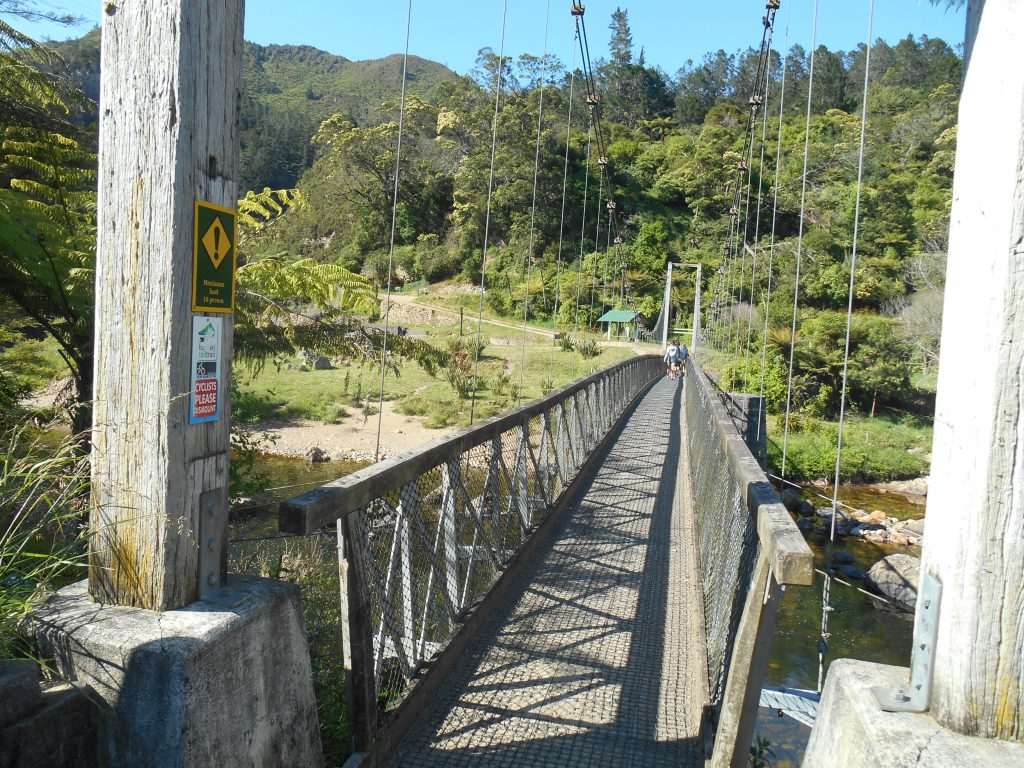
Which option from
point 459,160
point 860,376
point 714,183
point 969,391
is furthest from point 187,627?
point 714,183

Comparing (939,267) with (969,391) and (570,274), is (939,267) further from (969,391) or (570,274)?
(969,391)

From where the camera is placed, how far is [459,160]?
163 ft

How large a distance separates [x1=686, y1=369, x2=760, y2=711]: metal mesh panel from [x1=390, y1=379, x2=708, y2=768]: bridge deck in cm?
13

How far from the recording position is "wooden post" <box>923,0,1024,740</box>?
1164 millimetres

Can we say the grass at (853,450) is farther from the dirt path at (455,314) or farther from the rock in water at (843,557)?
the dirt path at (455,314)

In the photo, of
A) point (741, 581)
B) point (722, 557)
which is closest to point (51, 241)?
point (722, 557)

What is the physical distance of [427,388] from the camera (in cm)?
2666

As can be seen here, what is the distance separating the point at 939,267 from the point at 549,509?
3073cm

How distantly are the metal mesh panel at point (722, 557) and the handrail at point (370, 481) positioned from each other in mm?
1040

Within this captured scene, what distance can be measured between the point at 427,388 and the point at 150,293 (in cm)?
2505

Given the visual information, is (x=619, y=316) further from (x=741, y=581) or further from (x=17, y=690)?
(x=17, y=690)

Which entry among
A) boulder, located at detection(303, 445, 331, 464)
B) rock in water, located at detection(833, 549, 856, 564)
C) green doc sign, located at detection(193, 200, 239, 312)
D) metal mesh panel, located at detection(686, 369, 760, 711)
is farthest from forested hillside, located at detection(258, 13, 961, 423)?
green doc sign, located at detection(193, 200, 239, 312)

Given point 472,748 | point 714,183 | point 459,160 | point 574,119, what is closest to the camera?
point 472,748

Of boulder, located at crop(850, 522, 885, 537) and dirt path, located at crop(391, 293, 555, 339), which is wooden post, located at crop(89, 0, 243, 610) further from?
dirt path, located at crop(391, 293, 555, 339)
